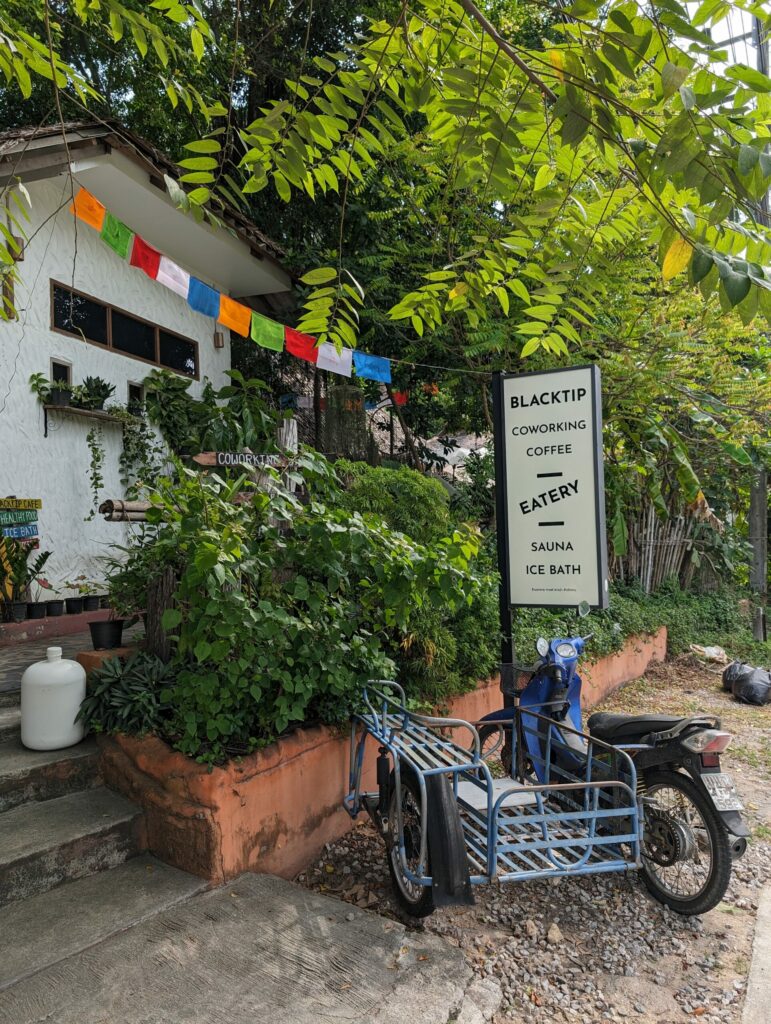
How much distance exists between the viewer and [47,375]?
6.38 metres

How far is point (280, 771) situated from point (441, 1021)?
1.25 meters

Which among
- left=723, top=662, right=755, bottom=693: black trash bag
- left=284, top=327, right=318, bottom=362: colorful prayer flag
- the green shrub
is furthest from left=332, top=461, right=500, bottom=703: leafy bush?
left=723, top=662, right=755, bottom=693: black trash bag

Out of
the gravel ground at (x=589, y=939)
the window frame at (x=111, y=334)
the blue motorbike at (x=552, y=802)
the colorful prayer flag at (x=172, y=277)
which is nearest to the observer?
the gravel ground at (x=589, y=939)

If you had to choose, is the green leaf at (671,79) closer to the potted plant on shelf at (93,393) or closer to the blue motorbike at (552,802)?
the blue motorbike at (552,802)

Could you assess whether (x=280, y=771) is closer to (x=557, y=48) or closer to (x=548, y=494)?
(x=548, y=494)

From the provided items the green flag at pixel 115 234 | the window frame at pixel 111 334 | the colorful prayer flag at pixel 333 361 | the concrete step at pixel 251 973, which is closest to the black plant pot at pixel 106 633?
the concrete step at pixel 251 973

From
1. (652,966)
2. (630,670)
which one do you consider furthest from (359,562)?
(630,670)

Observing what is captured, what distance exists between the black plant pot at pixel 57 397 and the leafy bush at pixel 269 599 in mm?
3289

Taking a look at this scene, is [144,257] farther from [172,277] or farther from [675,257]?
[675,257]

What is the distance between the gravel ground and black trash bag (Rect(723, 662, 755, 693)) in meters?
Answer: 3.85

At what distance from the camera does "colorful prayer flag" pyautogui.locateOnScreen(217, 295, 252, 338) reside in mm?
6707

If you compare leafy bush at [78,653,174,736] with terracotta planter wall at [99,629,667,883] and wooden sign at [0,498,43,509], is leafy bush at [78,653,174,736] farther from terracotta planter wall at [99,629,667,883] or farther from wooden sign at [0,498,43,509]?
wooden sign at [0,498,43,509]

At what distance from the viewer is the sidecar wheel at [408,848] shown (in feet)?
9.11

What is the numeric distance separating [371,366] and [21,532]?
416cm
